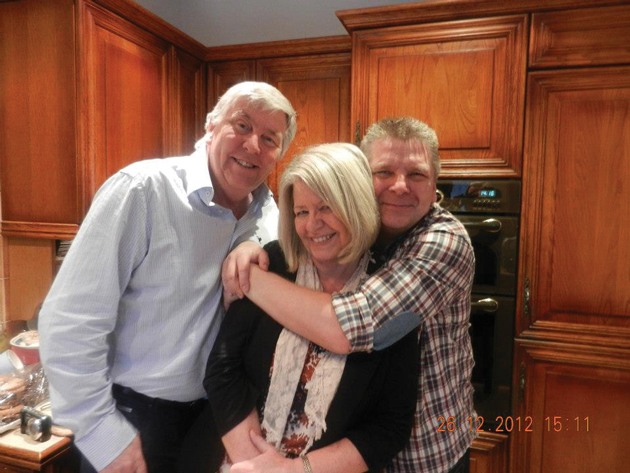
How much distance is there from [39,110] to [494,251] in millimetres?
1858

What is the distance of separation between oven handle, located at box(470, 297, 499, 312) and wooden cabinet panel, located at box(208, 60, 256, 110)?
60.7 inches

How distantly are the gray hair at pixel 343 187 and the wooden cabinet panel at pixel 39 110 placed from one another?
3.59 ft

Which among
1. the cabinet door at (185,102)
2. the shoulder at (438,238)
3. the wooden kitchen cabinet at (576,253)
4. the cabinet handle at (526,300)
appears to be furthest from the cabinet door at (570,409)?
the cabinet door at (185,102)

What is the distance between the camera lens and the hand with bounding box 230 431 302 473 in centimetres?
94

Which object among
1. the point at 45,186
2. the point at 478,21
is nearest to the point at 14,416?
the point at 45,186

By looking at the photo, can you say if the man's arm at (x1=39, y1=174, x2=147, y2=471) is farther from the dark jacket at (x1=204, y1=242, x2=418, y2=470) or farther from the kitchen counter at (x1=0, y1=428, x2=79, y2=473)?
the kitchen counter at (x1=0, y1=428, x2=79, y2=473)

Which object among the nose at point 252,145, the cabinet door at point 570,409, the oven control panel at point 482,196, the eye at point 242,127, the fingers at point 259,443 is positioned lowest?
the cabinet door at point 570,409

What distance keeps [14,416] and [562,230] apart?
2077 millimetres

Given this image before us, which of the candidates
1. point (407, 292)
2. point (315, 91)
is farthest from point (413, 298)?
point (315, 91)

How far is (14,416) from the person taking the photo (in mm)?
1486

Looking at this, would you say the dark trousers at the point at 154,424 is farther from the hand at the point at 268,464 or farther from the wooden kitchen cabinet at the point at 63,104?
the wooden kitchen cabinet at the point at 63,104

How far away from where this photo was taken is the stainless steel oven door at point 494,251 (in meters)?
1.87

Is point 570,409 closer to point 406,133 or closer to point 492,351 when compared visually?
point 492,351

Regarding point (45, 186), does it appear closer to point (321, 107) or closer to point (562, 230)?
point (321, 107)
